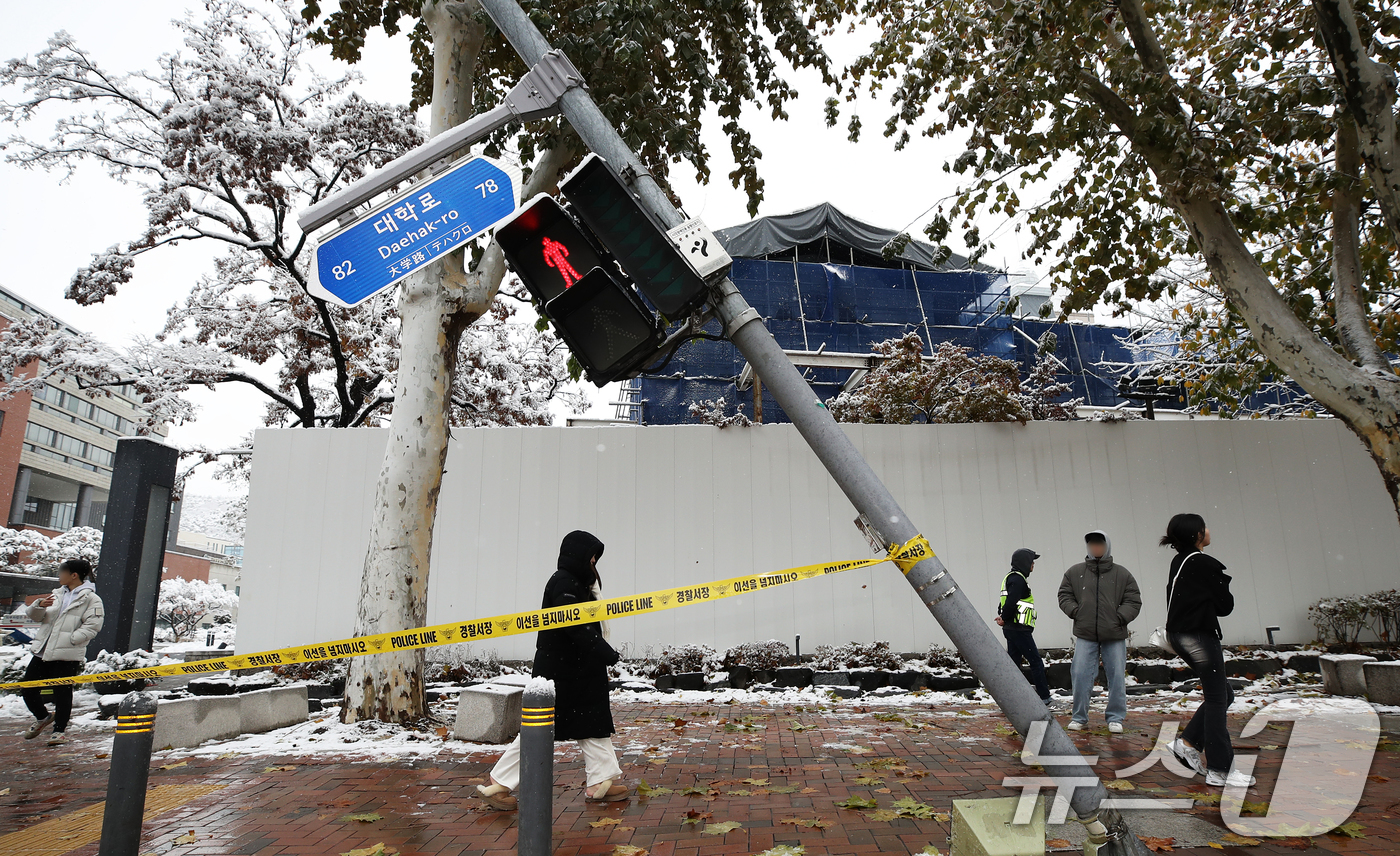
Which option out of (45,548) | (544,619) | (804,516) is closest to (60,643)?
(544,619)

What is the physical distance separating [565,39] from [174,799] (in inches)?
252

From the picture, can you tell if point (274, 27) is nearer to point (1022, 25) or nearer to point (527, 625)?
point (1022, 25)

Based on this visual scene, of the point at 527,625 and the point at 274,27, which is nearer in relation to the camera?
the point at 527,625

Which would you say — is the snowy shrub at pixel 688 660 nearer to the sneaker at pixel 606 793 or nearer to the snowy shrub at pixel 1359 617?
the sneaker at pixel 606 793

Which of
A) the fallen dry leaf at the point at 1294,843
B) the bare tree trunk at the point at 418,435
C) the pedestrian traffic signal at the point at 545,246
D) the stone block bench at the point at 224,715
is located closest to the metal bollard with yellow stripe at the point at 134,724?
the pedestrian traffic signal at the point at 545,246

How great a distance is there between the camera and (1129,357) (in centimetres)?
2298

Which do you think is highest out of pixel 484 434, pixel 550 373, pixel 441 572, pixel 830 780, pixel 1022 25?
pixel 550 373

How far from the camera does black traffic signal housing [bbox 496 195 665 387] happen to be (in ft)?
11.5

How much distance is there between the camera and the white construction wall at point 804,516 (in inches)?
397

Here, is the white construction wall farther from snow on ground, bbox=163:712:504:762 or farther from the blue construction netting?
the blue construction netting

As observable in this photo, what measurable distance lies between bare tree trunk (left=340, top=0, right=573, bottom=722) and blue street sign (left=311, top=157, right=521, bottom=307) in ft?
12.0

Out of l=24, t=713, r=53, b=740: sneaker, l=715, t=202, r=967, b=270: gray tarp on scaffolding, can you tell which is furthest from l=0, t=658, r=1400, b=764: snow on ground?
l=715, t=202, r=967, b=270: gray tarp on scaffolding

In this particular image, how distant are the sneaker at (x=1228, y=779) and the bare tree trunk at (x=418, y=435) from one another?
612cm

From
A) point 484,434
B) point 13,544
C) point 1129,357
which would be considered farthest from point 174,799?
point 13,544
